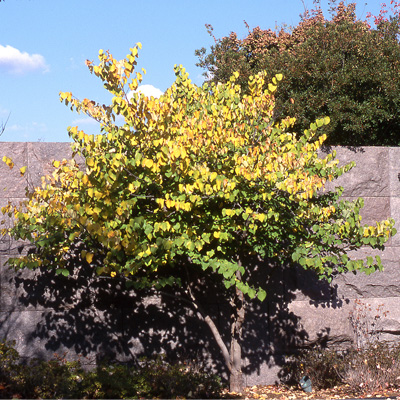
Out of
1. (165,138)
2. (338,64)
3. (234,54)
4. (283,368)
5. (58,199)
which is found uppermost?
(234,54)

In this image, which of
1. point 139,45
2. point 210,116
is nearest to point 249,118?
point 210,116

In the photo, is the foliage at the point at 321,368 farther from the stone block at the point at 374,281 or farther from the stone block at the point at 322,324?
the stone block at the point at 374,281

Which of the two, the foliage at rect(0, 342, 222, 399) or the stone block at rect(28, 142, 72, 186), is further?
the stone block at rect(28, 142, 72, 186)

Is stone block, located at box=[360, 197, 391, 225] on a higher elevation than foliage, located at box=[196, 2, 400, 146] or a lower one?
lower

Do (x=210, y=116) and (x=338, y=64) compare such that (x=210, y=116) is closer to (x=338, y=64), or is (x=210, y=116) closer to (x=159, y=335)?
(x=159, y=335)

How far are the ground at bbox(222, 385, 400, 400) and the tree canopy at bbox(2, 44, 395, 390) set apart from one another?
2185 millimetres

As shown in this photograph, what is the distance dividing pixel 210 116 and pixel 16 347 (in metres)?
4.40

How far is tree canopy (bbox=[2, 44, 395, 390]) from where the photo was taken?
6.04 meters

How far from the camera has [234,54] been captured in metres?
15.4

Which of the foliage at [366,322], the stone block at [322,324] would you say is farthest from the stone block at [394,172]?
the stone block at [322,324]

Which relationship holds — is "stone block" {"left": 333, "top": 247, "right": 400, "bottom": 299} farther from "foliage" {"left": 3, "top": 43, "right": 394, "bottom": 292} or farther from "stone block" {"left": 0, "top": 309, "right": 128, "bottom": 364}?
"stone block" {"left": 0, "top": 309, "right": 128, "bottom": 364}

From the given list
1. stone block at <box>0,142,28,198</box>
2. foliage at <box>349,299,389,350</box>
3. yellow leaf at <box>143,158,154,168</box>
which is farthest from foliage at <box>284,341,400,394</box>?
stone block at <box>0,142,28,198</box>

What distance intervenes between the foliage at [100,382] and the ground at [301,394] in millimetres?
721

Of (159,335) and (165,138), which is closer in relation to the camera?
(165,138)
